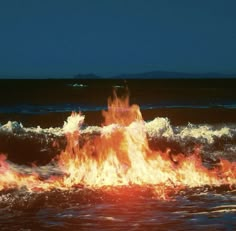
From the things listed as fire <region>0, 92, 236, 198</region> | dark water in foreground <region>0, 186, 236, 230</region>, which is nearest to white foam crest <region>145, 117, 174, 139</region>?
fire <region>0, 92, 236, 198</region>

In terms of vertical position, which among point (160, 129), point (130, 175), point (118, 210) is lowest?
point (118, 210)

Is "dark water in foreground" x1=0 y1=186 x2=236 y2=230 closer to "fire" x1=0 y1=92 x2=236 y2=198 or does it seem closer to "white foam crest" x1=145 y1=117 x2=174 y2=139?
"fire" x1=0 y1=92 x2=236 y2=198

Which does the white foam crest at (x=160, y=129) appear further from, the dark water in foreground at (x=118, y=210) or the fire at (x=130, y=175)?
the dark water in foreground at (x=118, y=210)

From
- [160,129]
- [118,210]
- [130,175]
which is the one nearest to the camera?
[118,210]

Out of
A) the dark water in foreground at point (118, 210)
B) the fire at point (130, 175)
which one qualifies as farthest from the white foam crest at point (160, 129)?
the dark water in foreground at point (118, 210)

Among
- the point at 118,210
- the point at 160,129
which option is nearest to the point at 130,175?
the point at 118,210

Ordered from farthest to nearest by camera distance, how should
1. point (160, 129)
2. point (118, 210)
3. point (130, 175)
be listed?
point (160, 129)
point (130, 175)
point (118, 210)

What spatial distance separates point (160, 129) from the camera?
32.4 metres

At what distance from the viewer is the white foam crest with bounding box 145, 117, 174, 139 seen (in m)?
30.7

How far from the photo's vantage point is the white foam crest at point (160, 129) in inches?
1210

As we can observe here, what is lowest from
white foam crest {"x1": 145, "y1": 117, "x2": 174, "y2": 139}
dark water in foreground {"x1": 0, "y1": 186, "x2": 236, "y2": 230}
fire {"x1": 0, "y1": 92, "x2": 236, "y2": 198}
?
dark water in foreground {"x1": 0, "y1": 186, "x2": 236, "y2": 230}

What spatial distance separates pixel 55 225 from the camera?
11273mm

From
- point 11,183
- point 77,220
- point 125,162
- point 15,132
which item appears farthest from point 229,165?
point 15,132

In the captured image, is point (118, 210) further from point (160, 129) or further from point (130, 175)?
point (160, 129)
